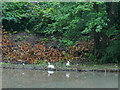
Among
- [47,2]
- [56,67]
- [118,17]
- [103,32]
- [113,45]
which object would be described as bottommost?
[56,67]

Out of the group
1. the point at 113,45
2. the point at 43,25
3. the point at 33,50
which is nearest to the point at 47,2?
the point at 43,25

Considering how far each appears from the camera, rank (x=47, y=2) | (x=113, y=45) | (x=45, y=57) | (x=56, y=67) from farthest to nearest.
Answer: (x=47, y=2), (x=45, y=57), (x=113, y=45), (x=56, y=67)

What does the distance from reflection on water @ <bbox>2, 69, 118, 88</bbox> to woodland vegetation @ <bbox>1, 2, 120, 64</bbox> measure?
1733 mm

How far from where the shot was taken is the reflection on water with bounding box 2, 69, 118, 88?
601 cm

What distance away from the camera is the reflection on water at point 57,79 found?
19.7ft

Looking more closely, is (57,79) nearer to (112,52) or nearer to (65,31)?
(112,52)

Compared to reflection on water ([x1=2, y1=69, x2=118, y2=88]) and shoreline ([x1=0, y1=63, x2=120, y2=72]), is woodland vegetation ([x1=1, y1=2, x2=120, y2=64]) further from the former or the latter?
reflection on water ([x1=2, y1=69, x2=118, y2=88])

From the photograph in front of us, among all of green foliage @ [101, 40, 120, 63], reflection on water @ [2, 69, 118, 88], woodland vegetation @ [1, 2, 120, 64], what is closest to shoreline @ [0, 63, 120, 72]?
reflection on water @ [2, 69, 118, 88]

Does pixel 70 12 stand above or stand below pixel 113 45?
above

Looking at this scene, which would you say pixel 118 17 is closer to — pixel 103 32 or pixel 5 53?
pixel 103 32

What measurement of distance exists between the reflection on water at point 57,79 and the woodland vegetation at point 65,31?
1.73m

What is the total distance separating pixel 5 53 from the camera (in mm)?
10305

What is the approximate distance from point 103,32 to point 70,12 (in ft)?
5.75

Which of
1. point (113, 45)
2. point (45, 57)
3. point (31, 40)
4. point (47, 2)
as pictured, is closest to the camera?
point (113, 45)
